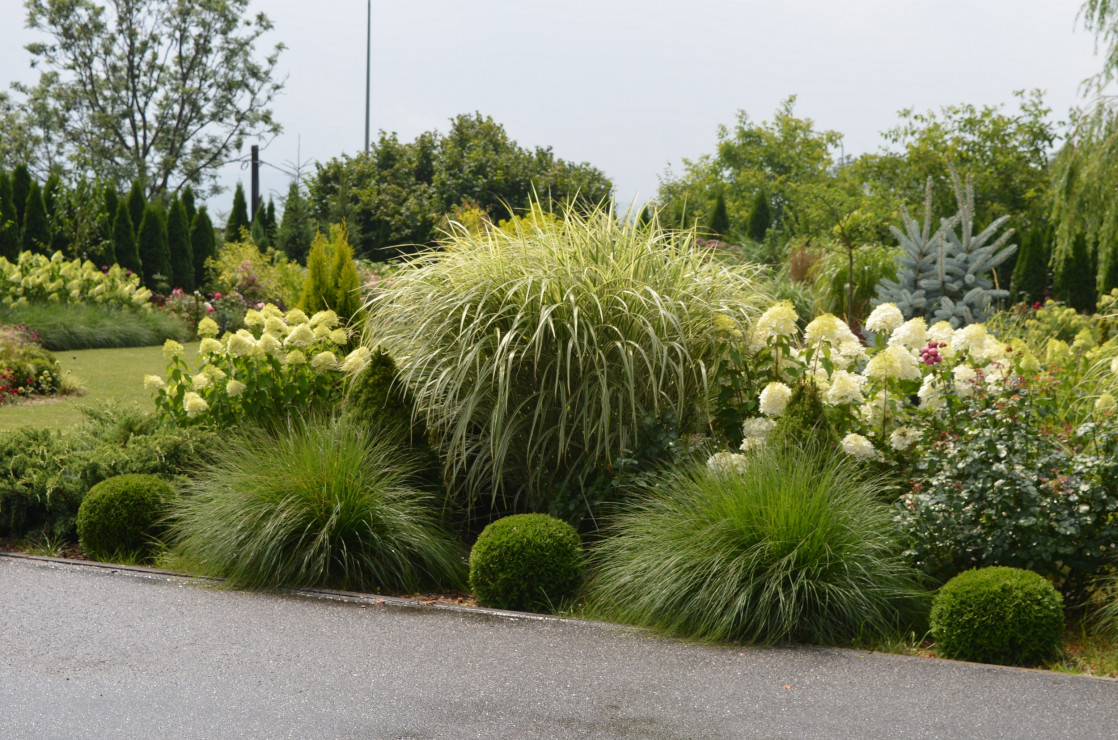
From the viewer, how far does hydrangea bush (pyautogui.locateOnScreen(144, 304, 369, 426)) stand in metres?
5.89

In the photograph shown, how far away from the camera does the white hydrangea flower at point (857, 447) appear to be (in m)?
4.54

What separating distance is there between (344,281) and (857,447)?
456 cm

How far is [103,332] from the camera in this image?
14102mm

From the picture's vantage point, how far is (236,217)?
23422 mm

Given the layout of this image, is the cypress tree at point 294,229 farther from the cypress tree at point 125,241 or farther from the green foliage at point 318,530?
the green foliage at point 318,530

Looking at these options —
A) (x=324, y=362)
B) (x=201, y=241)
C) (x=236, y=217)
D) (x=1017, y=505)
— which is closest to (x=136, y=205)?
(x=201, y=241)

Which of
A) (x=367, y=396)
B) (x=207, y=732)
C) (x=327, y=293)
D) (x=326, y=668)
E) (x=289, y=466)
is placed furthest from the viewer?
(x=327, y=293)

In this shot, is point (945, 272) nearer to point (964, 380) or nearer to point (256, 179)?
point (964, 380)

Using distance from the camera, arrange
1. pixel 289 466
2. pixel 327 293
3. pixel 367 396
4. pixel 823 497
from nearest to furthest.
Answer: pixel 823 497
pixel 289 466
pixel 367 396
pixel 327 293

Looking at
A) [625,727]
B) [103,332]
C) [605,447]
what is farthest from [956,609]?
[103,332]

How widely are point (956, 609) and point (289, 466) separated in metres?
3.09

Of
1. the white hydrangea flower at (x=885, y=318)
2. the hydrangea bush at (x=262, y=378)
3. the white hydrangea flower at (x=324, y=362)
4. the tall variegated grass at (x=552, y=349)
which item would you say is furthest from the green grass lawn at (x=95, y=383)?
the white hydrangea flower at (x=885, y=318)

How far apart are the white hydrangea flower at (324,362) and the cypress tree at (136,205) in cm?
1586

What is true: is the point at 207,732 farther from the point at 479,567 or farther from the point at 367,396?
the point at 367,396
